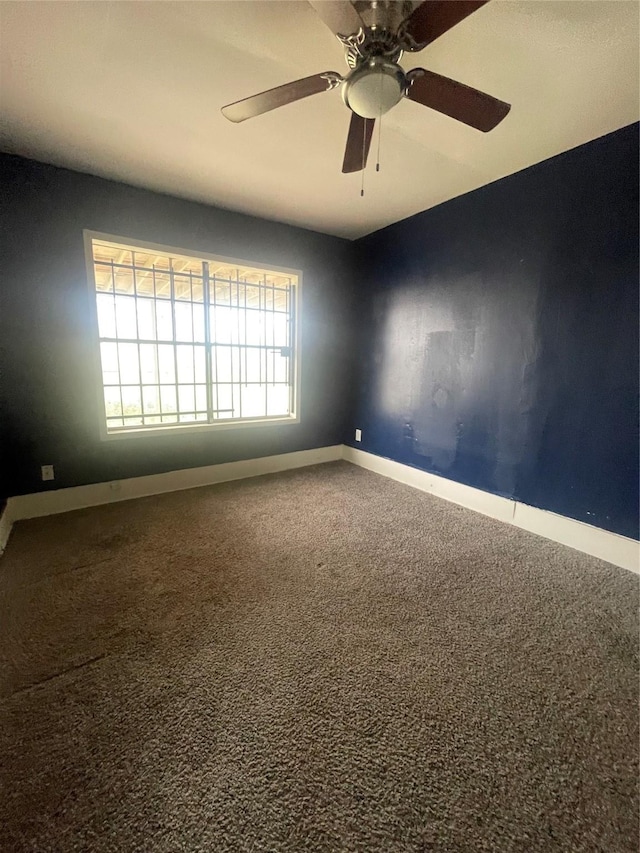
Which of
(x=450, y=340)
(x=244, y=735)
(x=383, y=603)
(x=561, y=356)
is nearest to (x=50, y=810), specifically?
(x=244, y=735)

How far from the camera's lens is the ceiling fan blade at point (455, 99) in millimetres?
1366

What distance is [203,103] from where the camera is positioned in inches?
73.6

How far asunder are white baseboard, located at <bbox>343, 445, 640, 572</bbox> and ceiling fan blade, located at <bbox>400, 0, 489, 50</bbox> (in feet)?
8.86

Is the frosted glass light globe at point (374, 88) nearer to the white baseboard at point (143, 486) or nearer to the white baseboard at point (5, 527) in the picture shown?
the white baseboard at point (143, 486)

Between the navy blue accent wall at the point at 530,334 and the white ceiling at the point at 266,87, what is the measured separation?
0.30 metres

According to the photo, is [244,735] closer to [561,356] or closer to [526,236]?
[561,356]

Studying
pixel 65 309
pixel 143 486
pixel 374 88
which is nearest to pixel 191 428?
pixel 143 486

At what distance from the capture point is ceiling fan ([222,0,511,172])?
1139 mm

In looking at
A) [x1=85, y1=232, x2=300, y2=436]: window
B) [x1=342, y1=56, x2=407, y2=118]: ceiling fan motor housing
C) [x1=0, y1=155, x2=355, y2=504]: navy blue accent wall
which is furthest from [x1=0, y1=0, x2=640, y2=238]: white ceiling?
[x1=85, y1=232, x2=300, y2=436]: window

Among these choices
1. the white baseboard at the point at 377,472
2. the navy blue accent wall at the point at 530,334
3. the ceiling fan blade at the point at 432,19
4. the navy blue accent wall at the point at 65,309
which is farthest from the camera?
the navy blue accent wall at the point at 65,309

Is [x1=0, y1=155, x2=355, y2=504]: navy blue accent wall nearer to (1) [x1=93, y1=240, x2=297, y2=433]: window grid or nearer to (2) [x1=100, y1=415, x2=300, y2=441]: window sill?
(2) [x1=100, y1=415, x2=300, y2=441]: window sill

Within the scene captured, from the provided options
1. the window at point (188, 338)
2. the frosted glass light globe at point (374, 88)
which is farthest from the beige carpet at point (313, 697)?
the frosted glass light globe at point (374, 88)

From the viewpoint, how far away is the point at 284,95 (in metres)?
1.44

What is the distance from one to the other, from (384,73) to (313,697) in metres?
2.38
